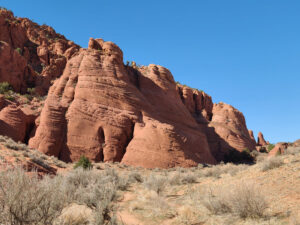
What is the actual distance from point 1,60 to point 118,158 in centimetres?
2571

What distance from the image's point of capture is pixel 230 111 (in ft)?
169

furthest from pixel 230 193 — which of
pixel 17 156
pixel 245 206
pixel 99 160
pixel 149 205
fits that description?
pixel 99 160

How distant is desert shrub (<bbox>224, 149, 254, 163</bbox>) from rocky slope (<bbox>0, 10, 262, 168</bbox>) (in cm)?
130

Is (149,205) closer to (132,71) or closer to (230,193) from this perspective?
(230,193)

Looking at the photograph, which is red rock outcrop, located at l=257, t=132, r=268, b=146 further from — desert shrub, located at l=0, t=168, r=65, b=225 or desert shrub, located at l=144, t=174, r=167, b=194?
desert shrub, located at l=0, t=168, r=65, b=225

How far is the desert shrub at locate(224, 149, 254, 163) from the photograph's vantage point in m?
39.1

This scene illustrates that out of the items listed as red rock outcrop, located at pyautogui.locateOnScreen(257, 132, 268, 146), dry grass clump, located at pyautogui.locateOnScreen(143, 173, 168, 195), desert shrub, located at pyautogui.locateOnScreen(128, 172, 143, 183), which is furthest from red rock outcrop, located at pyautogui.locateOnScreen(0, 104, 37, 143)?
red rock outcrop, located at pyautogui.locateOnScreen(257, 132, 268, 146)

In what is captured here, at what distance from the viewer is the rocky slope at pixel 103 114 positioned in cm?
2389

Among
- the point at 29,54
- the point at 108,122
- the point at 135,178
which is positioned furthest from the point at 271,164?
the point at 29,54

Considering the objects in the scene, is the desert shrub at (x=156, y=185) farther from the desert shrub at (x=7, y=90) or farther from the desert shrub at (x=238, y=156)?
the desert shrub at (x=238, y=156)

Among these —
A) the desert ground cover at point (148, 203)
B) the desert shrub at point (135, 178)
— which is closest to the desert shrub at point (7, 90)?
the desert shrub at point (135, 178)

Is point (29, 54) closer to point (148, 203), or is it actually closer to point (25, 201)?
point (148, 203)

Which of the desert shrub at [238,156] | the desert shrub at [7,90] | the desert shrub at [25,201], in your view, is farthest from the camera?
the desert shrub at [238,156]

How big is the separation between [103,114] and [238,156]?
2685 cm
